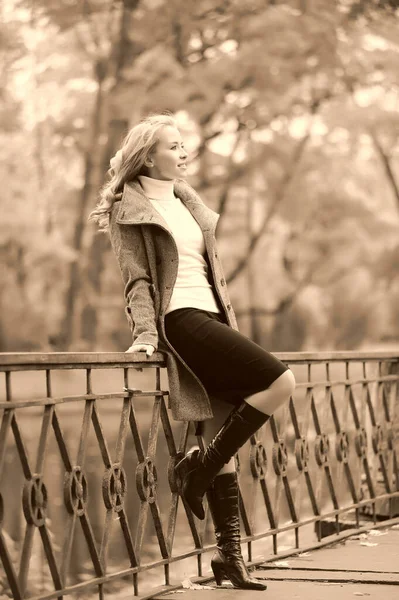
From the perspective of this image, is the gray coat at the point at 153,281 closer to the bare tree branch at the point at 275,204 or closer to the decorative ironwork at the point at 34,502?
the decorative ironwork at the point at 34,502

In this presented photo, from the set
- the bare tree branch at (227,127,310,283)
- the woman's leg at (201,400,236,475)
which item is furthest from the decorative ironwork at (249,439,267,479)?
the bare tree branch at (227,127,310,283)

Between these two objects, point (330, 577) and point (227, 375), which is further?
point (330, 577)

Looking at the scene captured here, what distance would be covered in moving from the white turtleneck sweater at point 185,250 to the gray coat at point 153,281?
5 cm

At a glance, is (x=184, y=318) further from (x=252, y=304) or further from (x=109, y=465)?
Answer: (x=252, y=304)

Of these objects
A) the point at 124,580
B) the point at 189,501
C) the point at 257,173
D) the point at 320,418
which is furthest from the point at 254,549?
the point at 257,173

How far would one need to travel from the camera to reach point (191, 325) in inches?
167

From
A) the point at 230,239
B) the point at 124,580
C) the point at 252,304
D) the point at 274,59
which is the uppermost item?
the point at 274,59

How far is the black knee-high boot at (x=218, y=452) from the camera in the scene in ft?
13.8

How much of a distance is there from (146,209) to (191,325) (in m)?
0.51

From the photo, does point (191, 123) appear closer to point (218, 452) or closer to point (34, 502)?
point (218, 452)

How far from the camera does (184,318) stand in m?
4.28

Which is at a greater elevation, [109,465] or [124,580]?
[109,465]

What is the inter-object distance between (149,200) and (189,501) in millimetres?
1244

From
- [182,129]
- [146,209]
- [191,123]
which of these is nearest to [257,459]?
[146,209]
